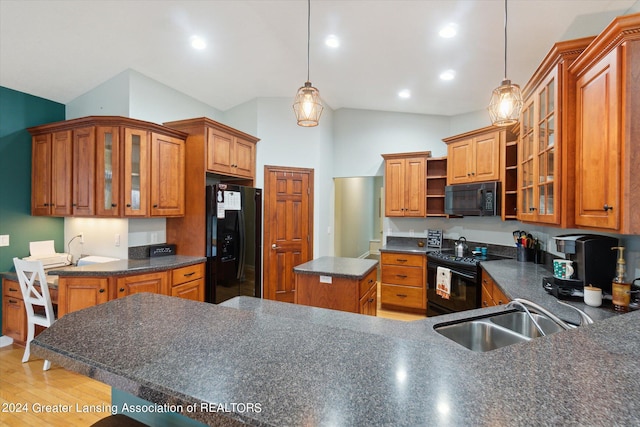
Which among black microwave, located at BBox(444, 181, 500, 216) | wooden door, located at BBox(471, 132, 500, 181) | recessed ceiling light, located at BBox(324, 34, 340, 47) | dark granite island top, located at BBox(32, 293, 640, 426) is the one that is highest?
recessed ceiling light, located at BBox(324, 34, 340, 47)

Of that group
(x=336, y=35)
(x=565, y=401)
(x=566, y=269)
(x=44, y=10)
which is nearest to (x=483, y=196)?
(x=566, y=269)

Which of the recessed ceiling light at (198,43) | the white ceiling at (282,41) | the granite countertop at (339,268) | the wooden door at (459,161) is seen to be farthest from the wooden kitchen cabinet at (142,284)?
the wooden door at (459,161)

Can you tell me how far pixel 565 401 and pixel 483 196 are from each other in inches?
137

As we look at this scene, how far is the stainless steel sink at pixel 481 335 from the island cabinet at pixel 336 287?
0.99m

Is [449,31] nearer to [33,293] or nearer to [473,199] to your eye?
[473,199]

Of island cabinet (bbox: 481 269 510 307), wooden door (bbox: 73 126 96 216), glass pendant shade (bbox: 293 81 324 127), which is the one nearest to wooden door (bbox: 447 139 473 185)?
island cabinet (bbox: 481 269 510 307)

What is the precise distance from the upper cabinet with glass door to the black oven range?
3.27 ft

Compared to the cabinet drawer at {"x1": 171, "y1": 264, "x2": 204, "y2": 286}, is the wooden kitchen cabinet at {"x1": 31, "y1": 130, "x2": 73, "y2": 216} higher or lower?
higher

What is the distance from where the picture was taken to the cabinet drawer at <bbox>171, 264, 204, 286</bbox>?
121 inches

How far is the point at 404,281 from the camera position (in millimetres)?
4188

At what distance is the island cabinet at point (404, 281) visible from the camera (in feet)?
13.4

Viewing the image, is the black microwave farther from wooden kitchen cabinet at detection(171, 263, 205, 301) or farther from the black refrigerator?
wooden kitchen cabinet at detection(171, 263, 205, 301)

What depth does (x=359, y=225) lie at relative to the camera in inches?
287

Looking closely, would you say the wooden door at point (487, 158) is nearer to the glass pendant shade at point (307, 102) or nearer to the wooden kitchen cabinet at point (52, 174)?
the glass pendant shade at point (307, 102)
